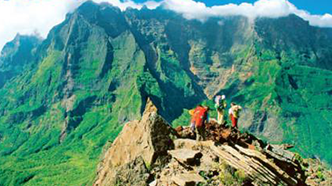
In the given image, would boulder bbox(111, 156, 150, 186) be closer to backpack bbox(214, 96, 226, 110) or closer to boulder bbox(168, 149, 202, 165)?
boulder bbox(168, 149, 202, 165)

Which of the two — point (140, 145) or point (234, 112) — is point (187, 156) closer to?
point (140, 145)

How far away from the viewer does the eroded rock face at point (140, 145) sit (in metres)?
22.0

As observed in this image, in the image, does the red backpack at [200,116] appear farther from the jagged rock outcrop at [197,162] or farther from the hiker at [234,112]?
the hiker at [234,112]

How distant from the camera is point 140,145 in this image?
2367cm

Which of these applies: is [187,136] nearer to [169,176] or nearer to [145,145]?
[145,145]

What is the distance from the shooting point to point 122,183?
66.6 ft

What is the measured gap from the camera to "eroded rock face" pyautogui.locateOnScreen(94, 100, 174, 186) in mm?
21998

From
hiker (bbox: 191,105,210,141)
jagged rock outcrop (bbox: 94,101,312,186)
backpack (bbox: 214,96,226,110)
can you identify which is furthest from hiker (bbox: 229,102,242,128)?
hiker (bbox: 191,105,210,141)

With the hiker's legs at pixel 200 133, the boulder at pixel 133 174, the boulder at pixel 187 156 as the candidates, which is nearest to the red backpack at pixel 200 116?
the hiker's legs at pixel 200 133

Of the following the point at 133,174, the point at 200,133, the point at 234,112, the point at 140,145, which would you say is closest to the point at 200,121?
the point at 200,133

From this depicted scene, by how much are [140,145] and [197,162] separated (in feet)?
13.3

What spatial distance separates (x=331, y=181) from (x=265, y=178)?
29.1 feet

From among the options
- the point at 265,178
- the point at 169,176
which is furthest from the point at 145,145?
the point at 265,178

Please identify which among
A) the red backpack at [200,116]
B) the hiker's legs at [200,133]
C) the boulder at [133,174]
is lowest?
the boulder at [133,174]
